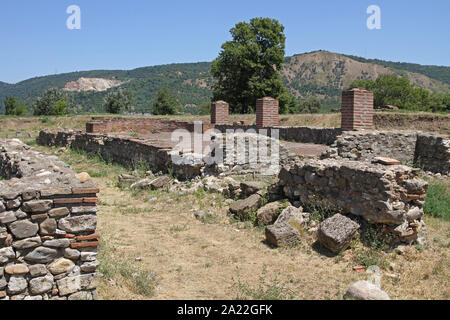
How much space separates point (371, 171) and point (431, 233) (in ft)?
5.30

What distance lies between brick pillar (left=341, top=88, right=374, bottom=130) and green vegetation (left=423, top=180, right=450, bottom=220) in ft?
8.26

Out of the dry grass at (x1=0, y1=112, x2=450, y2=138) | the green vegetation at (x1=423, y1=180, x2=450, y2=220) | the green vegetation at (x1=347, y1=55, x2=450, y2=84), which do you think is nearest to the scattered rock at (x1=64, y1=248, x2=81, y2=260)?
the green vegetation at (x1=423, y1=180, x2=450, y2=220)

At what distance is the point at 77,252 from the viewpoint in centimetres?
356

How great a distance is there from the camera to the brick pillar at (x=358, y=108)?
9.59 m

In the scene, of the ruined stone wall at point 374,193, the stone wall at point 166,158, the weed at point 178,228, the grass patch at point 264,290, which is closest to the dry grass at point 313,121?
the stone wall at point 166,158

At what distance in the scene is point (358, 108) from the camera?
31.6 feet

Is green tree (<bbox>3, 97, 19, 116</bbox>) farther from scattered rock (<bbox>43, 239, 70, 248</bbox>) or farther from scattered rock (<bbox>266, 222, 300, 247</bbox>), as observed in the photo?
scattered rock (<bbox>43, 239, 70, 248</bbox>)

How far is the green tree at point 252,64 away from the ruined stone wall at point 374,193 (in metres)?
27.5

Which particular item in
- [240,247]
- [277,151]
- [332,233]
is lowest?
[240,247]

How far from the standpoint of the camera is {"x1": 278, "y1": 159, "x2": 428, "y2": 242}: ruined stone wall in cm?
507

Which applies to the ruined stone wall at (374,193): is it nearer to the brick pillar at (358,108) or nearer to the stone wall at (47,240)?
the stone wall at (47,240)
